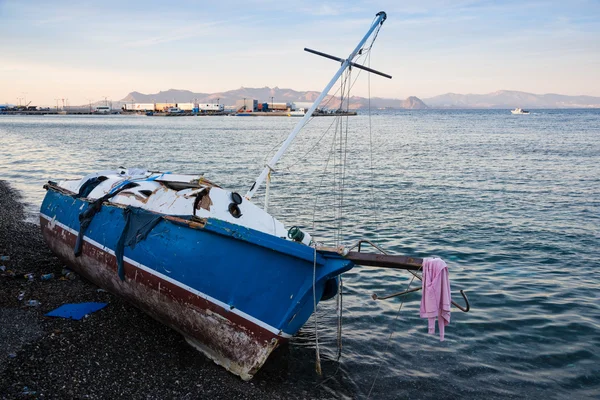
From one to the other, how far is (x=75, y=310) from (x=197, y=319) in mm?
3048

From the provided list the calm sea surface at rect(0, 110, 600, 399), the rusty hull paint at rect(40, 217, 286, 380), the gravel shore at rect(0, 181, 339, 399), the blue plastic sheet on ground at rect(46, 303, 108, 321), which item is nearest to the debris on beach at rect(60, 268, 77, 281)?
the gravel shore at rect(0, 181, 339, 399)

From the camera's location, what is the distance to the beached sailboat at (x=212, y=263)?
7902 millimetres

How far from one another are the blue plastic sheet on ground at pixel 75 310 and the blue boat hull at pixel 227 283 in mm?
955

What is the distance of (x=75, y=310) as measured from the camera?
33.4 feet

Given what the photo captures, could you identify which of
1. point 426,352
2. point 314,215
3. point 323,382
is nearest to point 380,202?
point 314,215

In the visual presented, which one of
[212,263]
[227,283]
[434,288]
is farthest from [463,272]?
[212,263]

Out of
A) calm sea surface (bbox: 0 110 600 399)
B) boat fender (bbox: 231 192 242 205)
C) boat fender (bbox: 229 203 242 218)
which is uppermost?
boat fender (bbox: 231 192 242 205)

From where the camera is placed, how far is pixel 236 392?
784cm

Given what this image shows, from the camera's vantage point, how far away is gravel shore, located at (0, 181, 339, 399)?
7590mm

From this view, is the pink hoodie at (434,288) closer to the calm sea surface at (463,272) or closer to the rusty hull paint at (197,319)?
the calm sea surface at (463,272)

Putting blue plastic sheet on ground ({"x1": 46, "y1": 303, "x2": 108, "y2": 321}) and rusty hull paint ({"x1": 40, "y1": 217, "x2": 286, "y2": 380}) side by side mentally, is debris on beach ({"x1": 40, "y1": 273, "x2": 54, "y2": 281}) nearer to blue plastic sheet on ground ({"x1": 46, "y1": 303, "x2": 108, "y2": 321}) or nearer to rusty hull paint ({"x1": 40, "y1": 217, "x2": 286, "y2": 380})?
rusty hull paint ({"x1": 40, "y1": 217, "x2": 286, "y2": 380})

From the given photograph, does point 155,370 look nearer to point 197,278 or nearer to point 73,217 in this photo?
point 197,278

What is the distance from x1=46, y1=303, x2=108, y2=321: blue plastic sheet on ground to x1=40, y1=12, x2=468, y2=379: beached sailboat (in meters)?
0.57

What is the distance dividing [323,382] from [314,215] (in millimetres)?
12622
